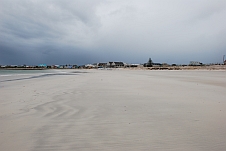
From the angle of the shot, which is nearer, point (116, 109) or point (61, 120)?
point (61, 120)

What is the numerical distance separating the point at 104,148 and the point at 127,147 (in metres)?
0.38

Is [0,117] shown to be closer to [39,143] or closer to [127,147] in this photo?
[39,143]

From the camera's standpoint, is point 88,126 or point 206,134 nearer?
point 206,134

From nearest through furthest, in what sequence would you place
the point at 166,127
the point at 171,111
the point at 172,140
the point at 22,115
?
the point at 172,140, the point at 166,127, the point at 22,115, the point at 171,111

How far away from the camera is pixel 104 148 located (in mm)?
2484

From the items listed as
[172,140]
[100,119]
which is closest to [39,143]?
[100,119]

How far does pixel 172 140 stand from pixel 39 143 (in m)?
2.35

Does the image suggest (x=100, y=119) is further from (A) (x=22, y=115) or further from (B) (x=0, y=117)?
(B) (x=0, y=117)

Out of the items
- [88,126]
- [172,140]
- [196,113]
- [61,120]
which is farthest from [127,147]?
[196,113]

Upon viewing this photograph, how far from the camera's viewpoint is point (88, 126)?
3328 mm

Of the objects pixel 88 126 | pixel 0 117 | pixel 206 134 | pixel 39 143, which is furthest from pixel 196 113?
pixel 0 117

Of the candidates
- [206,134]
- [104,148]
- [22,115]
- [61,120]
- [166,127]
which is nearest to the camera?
[104,148]

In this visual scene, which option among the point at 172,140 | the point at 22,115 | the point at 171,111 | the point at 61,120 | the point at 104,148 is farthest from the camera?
the point at 171,111

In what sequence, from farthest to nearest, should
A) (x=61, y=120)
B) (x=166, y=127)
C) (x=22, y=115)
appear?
(x=22, y=115)
(x=61, y=120)
(x=166, y=127)
